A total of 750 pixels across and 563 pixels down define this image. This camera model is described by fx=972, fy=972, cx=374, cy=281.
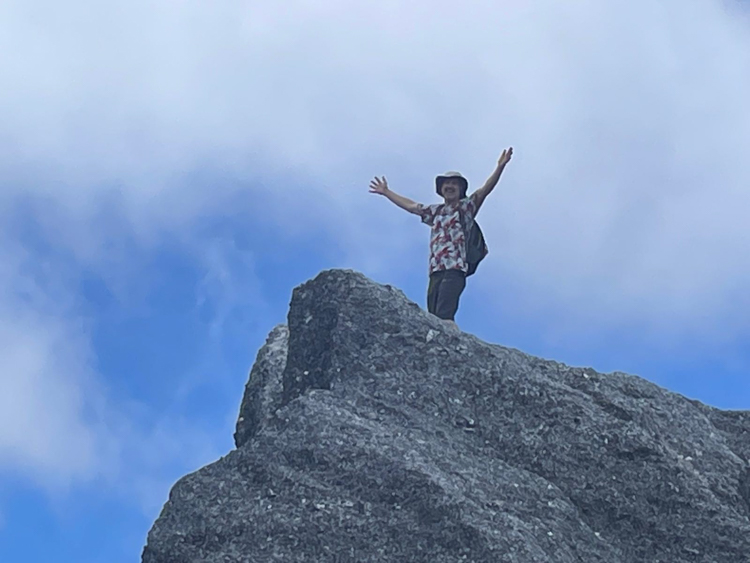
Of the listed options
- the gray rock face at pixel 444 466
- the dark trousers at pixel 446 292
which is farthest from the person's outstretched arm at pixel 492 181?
the gray rock face at pixel 444 466

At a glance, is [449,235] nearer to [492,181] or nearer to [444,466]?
[492,181]

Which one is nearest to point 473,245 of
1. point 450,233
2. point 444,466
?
point 450,233

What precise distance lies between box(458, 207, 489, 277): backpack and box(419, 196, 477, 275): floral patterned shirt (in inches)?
2.6

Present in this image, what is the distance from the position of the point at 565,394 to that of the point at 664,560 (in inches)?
85.1

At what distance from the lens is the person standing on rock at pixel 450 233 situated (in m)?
14.5

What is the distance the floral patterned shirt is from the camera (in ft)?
48.1

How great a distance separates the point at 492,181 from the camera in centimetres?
1449

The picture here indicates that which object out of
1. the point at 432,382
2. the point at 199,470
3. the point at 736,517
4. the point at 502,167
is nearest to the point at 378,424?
the point at 432,382

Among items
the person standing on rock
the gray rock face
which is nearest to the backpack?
the person standing on rock

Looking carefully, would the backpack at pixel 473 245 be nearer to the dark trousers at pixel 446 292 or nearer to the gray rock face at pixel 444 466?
the dark trousers at pixel 446 292

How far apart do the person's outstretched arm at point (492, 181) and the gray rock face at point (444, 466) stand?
286cm

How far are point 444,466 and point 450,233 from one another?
5092 millimetres

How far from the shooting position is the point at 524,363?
12367 mm

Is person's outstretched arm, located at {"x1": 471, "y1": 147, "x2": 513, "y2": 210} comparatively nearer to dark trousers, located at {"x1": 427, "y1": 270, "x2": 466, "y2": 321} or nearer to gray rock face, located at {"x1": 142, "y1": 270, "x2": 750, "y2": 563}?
dark trousers, located at {"x1": 427, "y1": 270, "x2": 466, "y2": 321}
